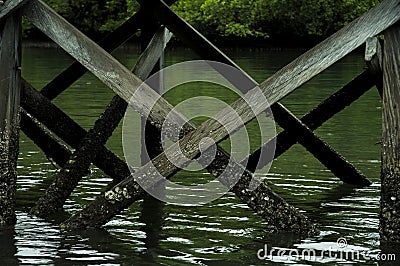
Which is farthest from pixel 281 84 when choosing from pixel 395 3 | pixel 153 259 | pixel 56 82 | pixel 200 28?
pixel 200 28

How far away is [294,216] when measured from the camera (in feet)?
27.9

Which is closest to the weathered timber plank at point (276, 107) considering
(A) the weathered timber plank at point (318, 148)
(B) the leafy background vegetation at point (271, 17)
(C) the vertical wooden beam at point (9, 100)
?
(A) the weathered timber plank at point (318, 148)

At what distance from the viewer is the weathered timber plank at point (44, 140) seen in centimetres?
1102

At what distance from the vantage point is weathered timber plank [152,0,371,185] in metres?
10.2

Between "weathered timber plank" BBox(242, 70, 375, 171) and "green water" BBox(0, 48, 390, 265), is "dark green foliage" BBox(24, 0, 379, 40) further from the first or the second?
"weathered timber plank" BBox(242, 70, 375, 171)

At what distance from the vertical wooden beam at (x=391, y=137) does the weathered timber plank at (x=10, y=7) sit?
2914mm

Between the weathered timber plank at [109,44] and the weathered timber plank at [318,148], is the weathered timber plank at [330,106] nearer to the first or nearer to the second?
the weathered timber plank at [318,148]

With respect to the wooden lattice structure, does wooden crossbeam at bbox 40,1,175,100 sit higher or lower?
higher

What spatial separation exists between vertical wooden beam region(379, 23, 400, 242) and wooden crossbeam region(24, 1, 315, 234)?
0.82m

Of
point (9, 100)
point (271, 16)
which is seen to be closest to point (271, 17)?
point (271, 16)

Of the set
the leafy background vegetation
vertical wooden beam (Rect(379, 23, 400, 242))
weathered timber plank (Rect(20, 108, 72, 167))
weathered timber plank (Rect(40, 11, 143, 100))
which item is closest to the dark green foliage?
the leafy background vegetation

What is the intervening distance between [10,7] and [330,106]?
13.5 feet

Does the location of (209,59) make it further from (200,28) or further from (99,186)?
(200,28)

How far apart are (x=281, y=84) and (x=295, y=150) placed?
6490 mm
